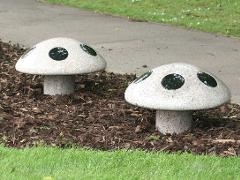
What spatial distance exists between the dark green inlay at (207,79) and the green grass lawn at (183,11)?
6574mm

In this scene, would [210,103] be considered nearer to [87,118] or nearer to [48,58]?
[87,118]

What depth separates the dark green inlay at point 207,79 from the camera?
632 centimetres

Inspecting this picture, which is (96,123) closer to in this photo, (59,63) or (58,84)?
(59,63)

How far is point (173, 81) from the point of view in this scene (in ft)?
20.4

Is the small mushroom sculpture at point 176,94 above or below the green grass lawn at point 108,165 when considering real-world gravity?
above

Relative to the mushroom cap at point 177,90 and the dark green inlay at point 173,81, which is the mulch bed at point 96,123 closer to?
the mushroom cap at point 177,90

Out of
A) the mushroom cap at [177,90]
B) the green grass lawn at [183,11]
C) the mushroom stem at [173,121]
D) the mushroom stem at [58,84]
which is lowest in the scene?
the green grass lawn at [183,11]

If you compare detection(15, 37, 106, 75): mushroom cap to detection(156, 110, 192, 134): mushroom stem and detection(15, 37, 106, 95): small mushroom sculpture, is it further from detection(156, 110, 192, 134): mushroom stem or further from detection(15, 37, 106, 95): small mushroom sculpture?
detection(156, 110, 192, 134): mushroom stem

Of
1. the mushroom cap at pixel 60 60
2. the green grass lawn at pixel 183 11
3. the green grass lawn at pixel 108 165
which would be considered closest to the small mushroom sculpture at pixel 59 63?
the mushroom cap at pixel 60 60

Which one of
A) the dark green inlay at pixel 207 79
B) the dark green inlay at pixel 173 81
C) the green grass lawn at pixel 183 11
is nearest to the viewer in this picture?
the dark green inlay at pixel 173 81

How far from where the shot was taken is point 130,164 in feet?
17.5

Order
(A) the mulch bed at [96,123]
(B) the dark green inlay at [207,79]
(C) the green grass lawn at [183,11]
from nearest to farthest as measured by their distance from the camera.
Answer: (A) the mulch bed at [96,123] < (B) the dark green inlay at [207,79] < (C) the green grass lawn at [183,11]

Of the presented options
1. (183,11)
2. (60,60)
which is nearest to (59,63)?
(60,60)

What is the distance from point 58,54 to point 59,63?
0.44ft
